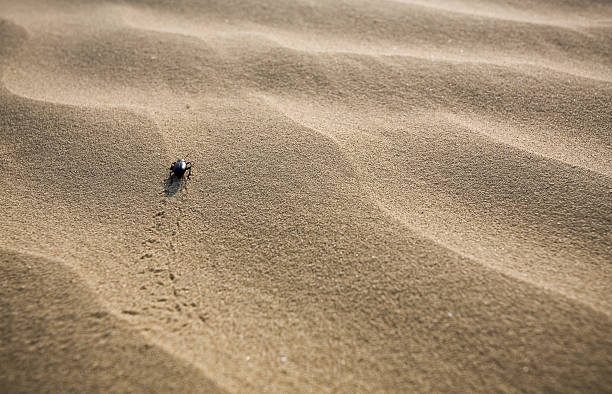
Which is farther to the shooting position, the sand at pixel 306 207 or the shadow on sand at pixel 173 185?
the shadow on sand at pixel 173 185

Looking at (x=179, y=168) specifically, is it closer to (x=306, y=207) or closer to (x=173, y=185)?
(x=173, y=185)

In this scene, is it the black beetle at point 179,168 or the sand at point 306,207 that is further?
the black beetle at point 179,168

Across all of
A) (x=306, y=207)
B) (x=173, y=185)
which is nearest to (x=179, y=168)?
(x=173, y=185)

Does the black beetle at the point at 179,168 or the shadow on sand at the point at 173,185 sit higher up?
the black beetle at the point at 179,168

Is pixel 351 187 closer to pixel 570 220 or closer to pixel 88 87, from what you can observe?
pixel 570 220

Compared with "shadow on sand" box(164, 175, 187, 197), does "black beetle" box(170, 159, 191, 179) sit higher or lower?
higher

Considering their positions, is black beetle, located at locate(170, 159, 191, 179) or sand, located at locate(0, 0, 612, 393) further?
black beetle, located at locate(170, 159, 191, 179)

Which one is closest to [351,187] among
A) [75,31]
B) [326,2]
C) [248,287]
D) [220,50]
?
[248,287]

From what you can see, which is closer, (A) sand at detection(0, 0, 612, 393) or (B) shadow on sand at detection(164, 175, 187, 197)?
(A) sand at detection(0, 0, 612, 393)
